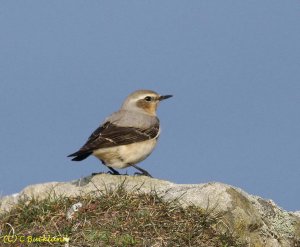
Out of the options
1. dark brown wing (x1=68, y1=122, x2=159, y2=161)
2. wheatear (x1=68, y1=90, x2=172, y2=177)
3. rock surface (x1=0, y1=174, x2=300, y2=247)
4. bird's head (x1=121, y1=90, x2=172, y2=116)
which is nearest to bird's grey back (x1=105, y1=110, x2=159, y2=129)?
wheatear (x1=68, y1=90, x2=172, y2=177)

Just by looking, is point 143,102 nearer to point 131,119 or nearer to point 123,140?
point 131,119

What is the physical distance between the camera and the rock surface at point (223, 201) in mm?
13234

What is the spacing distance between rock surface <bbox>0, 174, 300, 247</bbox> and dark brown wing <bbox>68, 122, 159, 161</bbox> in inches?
42.3

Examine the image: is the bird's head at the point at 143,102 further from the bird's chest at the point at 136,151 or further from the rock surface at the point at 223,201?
the rock surface at the point at 223,201

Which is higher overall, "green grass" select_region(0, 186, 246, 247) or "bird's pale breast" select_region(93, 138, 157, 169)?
"bird's pale breast" select_region(93, 138, 157, 169)

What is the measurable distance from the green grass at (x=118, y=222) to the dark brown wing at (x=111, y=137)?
254cm

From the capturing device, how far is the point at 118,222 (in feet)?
40.2

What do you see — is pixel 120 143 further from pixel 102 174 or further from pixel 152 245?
pixel 152 245

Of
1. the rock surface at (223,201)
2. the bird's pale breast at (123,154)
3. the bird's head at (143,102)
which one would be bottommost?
the rock surface at (223,201)

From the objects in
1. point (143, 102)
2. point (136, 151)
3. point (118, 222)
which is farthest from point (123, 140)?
point (118, 222)

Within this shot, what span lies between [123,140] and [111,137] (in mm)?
260

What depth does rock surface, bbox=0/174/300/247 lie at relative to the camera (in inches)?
521

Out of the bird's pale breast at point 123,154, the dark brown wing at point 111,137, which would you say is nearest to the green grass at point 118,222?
the dark brown wing at point 111,137

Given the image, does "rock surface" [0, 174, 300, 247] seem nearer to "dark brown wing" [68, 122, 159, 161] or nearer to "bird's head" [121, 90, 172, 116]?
"dark brown wing" [68, 122, 159, 161]
